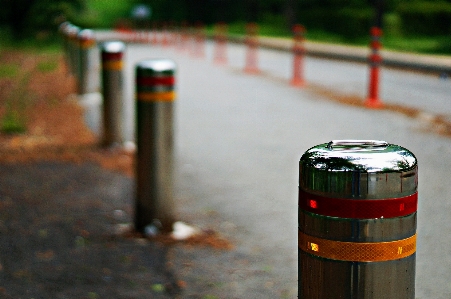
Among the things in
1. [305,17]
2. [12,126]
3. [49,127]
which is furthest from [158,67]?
[305,17]

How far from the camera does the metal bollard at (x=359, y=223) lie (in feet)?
9.77

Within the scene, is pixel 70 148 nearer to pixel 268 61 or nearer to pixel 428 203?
pixel 428 203

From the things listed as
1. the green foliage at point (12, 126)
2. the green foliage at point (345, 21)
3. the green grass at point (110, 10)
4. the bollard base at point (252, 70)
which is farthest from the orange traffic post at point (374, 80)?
the green grass at point (110, 10)

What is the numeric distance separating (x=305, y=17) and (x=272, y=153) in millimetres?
39886

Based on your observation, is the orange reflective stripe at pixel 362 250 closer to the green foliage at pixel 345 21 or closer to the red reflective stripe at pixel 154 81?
the red reflective stripe at pixel 154 81

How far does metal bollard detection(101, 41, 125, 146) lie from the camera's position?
9125 mm

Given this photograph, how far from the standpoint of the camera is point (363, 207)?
296 centimetres

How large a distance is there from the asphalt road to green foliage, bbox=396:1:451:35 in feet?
36.4

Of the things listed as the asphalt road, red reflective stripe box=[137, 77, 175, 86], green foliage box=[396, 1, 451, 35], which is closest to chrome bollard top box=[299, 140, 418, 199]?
the asphalt road

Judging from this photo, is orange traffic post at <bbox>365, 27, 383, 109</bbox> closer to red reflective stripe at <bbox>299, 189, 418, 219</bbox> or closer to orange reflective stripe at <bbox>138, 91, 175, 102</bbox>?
orange reflective stripe at <bbox>138, 91, 175, 102</bbox>

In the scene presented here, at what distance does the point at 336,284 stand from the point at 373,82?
36.0 feet

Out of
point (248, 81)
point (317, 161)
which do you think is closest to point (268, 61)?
point (248, 81)

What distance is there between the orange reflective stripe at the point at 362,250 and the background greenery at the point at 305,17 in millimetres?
23665

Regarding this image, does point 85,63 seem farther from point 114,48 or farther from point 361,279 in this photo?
point 361,279
